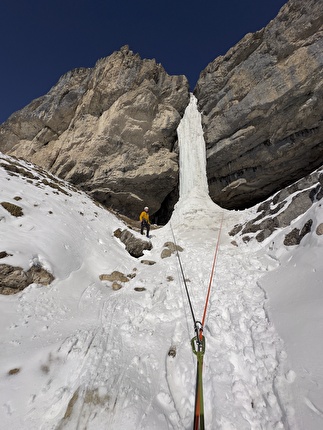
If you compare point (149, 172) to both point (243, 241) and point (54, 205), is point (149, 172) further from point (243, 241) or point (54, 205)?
point (243, 241)

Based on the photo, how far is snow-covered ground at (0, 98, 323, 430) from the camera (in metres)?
2.41

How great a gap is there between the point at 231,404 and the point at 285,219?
7.46 m

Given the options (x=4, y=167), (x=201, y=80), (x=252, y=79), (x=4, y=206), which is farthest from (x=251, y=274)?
(x=201, y=80)

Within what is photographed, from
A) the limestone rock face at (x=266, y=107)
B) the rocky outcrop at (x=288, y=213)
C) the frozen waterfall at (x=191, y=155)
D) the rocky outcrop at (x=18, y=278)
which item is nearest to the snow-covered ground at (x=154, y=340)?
the rocky outcrop at (x=18, y=278)

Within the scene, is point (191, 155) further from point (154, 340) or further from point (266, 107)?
point (154, 340)

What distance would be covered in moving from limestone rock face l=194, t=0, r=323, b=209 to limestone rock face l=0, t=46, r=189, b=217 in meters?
3.83

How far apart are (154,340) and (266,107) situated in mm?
16680

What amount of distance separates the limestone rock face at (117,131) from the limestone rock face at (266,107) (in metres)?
3.83

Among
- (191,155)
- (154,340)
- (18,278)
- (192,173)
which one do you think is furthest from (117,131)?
(154,340)

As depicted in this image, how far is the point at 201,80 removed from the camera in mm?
19516

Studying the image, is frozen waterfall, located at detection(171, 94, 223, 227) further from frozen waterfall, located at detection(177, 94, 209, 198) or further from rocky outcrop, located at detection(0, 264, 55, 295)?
rocky outcrop, located at detection(0, 264, 55, 295)

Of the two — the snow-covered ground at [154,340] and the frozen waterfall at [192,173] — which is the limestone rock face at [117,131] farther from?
the snow-covered ground at [154,340]

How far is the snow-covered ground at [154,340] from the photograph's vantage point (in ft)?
7.89

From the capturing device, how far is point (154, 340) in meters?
3.81
